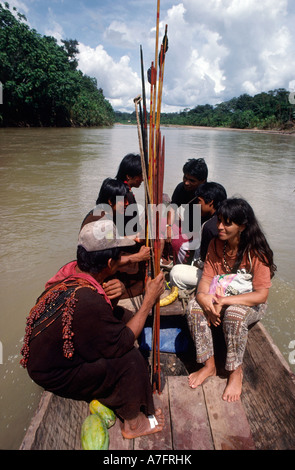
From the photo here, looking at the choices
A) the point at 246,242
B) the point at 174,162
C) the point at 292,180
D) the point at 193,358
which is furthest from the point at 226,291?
the point at 174,162

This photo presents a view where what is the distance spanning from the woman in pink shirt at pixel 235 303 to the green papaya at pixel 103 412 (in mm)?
542

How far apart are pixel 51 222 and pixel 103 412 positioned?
4.58 m

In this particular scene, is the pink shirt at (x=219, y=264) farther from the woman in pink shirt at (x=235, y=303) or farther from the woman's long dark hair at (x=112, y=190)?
the woman's long dark hair at (x=112, y=190)

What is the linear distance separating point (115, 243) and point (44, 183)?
24.1ft

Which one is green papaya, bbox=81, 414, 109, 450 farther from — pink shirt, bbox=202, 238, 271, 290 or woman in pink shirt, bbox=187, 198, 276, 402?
pink shirt, bbox=202, 238, 271, 290

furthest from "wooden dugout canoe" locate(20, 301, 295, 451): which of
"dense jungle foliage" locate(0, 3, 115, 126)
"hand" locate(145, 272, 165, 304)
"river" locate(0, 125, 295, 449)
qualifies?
"dense jungle foliage" locate(0, 3, 115, 126)

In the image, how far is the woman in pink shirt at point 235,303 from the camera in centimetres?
175

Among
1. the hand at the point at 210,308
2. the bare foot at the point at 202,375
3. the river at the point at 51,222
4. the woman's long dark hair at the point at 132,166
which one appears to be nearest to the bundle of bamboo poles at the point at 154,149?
the hand at the point at 210,308

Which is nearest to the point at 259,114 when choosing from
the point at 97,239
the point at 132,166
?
the point at 132,166

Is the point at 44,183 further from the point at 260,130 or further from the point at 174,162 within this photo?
the point at 260,130

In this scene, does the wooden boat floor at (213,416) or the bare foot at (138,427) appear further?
the bare foot at (138,427)

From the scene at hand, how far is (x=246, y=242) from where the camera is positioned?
188 cm

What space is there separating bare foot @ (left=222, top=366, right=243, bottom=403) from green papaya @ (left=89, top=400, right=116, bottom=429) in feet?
2.26

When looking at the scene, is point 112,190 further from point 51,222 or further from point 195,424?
point 51,222
